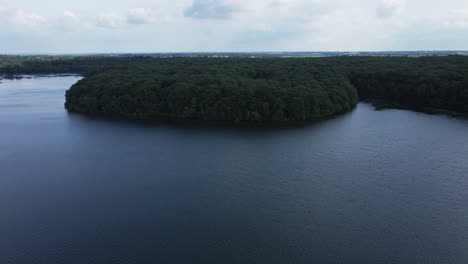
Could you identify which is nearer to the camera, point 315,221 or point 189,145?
point 315,221

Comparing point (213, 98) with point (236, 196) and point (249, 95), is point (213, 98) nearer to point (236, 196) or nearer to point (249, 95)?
point (249, 95)

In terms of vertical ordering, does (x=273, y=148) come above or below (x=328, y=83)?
below

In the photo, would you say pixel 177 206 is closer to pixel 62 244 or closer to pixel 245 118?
pixel 62 244

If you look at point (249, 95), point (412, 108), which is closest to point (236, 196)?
point (249, 95)

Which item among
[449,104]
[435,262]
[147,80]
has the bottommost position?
[435,262]

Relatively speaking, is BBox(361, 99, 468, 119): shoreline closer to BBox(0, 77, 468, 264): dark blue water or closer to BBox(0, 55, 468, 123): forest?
BBox(0, 55, 468, 123): forest

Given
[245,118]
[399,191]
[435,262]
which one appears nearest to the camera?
[435,262]

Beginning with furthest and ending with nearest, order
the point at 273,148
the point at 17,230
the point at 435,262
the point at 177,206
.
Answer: the point at 273,148 < the point at 177,206 < the point at 17,230 < the point at 435,262

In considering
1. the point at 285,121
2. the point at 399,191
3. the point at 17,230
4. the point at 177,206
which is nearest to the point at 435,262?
the point at 399,191

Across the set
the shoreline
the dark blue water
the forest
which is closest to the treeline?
the forest
